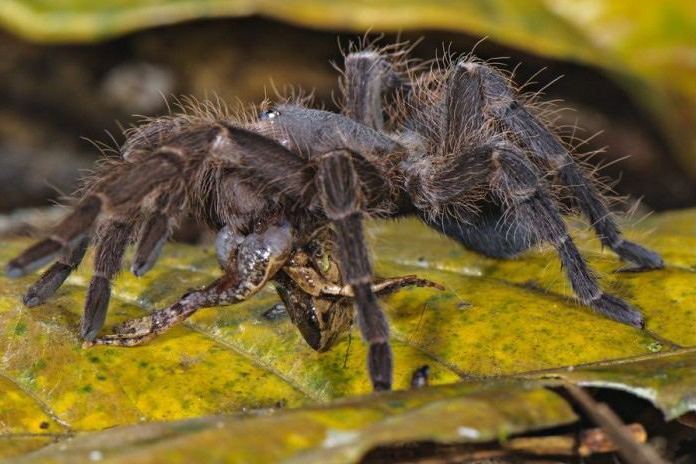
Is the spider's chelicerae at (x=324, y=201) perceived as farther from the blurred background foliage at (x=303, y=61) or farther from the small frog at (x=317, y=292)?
the blurred background foliage at (x=303, y=61)

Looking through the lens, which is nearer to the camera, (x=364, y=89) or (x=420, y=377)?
(x=420, y=377)

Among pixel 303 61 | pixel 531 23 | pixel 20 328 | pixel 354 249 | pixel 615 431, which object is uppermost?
pixel 531 23

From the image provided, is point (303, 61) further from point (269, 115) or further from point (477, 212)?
point (477, 212)

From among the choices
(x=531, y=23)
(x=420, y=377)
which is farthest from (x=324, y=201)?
(x=531, y=23)

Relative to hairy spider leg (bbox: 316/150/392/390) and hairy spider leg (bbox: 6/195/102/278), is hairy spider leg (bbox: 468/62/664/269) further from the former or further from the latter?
hairy spider leg (bbox: 6/195/102/278)

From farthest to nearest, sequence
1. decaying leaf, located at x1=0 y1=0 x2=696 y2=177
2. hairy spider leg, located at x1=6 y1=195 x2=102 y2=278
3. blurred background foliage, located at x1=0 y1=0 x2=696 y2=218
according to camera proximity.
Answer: blurred background foliage, located at x1=0 y1=0 x2=696 y2=218, decaying leaf, located at x1=0 y1=0 x2=696 y2=177, hairy spider leg, located at x1=6 y1=195 x2=102 y2=278

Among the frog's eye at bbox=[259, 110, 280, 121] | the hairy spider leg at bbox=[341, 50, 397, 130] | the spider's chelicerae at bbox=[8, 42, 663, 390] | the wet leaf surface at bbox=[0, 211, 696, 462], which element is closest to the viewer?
the wet leaf surface at bbox=[0, 211, 696, 462]

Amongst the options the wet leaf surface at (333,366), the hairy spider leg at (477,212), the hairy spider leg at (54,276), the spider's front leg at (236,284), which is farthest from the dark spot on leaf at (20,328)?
the hairy spider leg at (477,212)

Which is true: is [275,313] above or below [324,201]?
below

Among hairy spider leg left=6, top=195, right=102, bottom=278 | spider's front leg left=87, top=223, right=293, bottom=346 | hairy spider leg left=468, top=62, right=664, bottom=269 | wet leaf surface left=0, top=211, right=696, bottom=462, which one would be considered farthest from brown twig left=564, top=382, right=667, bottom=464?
hairy spider leg left=6, top=195, right=102, bottom=278
